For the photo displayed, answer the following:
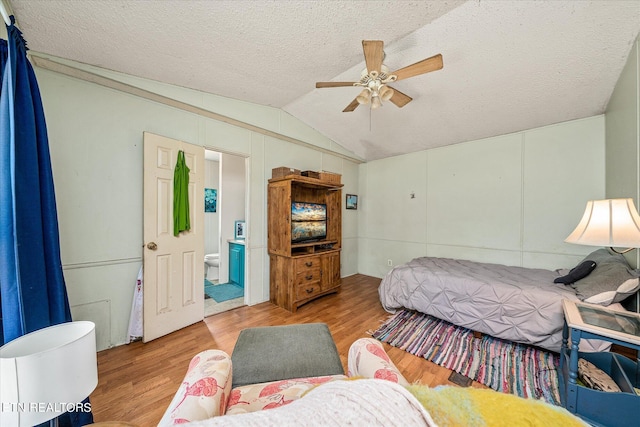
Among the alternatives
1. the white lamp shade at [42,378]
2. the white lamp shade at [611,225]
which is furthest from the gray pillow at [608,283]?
the white lamp shade at [42,378]

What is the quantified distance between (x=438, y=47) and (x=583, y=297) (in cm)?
249

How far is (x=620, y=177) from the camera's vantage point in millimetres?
2102

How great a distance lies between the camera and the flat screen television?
326 cm

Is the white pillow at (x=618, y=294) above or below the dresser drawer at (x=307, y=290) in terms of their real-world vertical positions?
above

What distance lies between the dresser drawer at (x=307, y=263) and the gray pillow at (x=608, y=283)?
2.65 m

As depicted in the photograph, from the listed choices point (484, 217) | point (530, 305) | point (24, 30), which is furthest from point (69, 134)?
point (484, 217)

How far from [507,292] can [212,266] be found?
4.49 meters

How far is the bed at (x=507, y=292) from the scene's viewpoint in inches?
73.3

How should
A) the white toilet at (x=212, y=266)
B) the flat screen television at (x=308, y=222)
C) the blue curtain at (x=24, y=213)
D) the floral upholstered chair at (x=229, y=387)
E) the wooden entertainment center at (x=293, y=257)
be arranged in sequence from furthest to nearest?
the white toilet at (x=212, y=266) → the flat screen television at (x=308, y=222) → the wooden entertainment center at (x=293, y=257) → the blue curtain at (x=24, y=213) → the floral upholstered chair at (x=229, y=387)

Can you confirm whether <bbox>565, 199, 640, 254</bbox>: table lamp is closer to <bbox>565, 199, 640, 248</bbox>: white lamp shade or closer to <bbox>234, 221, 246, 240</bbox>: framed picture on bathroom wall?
<bbox>565, 199, 640, 248</bbox>: white lamp shade

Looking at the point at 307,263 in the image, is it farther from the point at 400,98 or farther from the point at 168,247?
the point at 400,98

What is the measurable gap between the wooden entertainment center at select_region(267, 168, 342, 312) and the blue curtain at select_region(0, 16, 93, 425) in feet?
6.53

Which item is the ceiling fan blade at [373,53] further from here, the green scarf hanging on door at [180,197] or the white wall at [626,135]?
the green scarf hanging on door at [180,197]

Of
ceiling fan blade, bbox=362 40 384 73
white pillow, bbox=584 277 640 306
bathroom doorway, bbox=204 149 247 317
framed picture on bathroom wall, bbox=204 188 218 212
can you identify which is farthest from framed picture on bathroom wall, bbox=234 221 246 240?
white pillow, bbox=584 277 640 306
